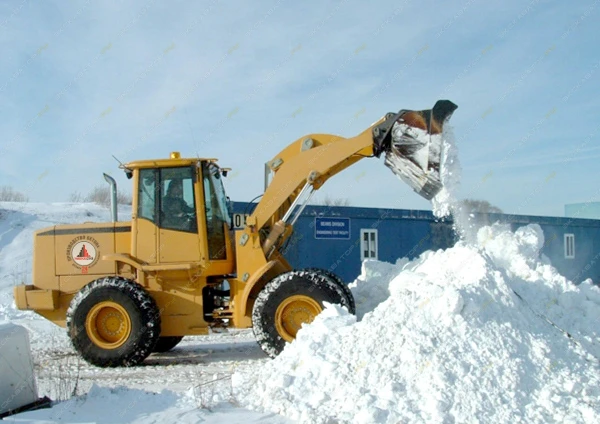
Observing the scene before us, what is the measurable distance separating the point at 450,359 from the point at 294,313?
2.42 meters

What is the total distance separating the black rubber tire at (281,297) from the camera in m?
7.51

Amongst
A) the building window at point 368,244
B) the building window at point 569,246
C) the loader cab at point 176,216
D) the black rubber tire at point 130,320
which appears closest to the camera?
the black rubber tire at point 130,320

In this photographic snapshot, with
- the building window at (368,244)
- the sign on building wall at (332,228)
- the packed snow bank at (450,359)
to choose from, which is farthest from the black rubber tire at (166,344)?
the building window at (368,244)

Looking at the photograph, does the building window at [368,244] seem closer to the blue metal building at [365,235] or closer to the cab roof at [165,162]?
the blue metal building at [365,235]

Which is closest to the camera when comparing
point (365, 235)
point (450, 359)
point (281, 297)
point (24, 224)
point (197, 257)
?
point (450, 359)

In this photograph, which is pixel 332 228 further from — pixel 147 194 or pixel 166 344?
pixel 147 194

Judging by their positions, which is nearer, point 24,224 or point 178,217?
point 178,217

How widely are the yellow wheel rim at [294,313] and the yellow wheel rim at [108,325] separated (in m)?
1.93

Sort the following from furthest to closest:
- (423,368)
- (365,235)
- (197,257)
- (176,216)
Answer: (365,235), (176,216), (197,257), (423,368)

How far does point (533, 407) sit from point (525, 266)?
284 cm

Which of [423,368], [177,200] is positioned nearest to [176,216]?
[177,200]

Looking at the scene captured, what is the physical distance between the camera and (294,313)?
762 cm

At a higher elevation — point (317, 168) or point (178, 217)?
point (317, 168)

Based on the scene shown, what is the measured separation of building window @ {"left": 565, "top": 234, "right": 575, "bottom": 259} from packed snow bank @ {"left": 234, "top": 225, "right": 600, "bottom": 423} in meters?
14.5
